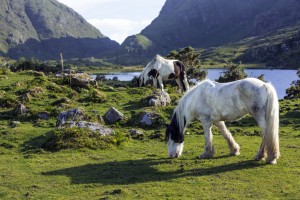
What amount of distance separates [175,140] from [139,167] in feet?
6.14

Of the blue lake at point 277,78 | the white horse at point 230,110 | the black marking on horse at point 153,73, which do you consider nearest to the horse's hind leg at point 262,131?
the white horse at point 230,110

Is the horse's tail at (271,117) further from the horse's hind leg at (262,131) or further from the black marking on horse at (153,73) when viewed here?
the black marking on horse at (153,73)

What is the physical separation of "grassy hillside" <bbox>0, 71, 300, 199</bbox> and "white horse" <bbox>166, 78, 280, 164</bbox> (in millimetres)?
537

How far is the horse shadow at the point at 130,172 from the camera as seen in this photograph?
12859 millimetres

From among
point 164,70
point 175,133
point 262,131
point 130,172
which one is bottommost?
point 130,172

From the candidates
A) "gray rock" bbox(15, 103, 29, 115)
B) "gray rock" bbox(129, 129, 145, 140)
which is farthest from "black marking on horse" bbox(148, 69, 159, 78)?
"gray rock" bbox(15, 103, 29, 115)

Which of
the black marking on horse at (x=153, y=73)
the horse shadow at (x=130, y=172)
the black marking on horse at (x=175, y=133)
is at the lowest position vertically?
the horse shadow at (x=130, y=172)

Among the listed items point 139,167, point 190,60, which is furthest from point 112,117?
point 190,60

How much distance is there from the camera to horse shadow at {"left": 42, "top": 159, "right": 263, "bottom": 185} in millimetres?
12859

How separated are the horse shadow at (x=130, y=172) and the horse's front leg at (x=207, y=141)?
4.11 feet

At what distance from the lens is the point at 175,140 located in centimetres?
1517

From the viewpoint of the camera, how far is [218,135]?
67.7 ft

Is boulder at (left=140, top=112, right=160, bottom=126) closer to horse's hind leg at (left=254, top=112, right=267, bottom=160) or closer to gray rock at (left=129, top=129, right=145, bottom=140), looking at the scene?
gray rock at (left=129, top=129, right=145, bottom=140)

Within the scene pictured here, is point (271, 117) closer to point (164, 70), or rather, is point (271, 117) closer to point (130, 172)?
point (130, 172)
